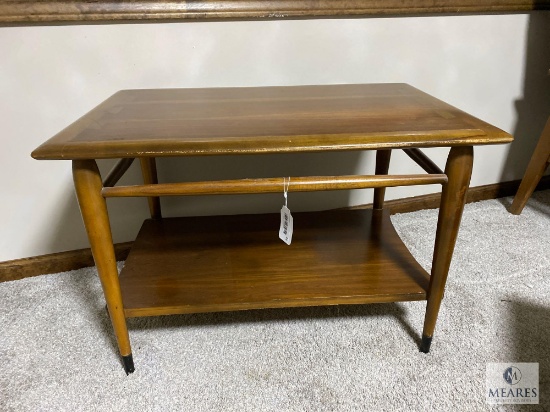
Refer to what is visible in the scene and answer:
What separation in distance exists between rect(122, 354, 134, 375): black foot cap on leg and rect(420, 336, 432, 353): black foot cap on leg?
1.89ft

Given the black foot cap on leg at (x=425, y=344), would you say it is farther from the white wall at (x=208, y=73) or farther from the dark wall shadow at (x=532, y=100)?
the dark wall shadow at (x=532, y=100)

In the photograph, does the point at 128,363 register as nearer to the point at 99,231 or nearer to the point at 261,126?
the point at 99,231

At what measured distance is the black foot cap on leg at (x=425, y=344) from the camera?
79 cm

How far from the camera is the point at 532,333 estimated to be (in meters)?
0.84

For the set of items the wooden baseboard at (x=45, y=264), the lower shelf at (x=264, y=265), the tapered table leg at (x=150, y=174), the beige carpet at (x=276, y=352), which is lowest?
the beige carpet at (x=276, y=352)

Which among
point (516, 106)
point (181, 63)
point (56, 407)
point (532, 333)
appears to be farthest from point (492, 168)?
point (56, 407)

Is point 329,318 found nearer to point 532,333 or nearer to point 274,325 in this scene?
point 274,325

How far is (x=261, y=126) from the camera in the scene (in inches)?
24.8

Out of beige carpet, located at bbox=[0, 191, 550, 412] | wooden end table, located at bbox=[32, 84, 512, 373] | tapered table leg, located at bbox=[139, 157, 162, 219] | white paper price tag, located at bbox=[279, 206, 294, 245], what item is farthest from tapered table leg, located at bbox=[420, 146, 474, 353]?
tapered table leg, located at bbox=[139, 157, 162, 219]

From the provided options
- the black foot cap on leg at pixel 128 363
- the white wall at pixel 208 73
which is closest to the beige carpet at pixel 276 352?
the black foot cap on leg at pixel 128 363

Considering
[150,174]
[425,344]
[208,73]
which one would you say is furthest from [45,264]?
[425,344]

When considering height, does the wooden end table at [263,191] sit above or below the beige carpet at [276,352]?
above

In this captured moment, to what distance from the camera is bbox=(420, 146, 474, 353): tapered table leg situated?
0.62m

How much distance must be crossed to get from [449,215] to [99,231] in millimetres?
572
